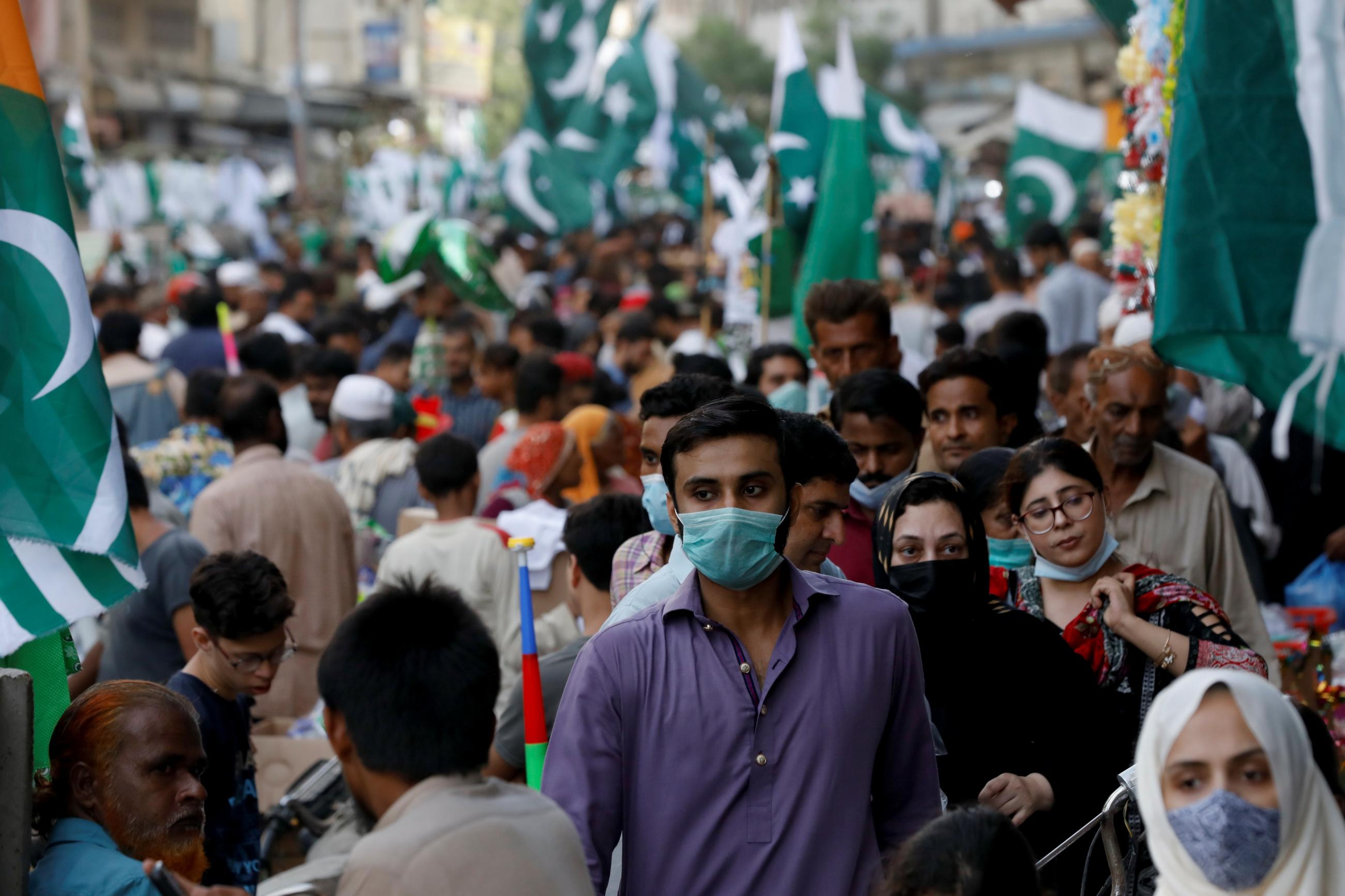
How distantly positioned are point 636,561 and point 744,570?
1.15 meters

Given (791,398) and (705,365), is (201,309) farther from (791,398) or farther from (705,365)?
(791,398)

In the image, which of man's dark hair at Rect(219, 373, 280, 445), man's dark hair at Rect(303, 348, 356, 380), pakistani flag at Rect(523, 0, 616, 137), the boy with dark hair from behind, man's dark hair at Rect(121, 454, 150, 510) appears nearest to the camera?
the boy with dark hair from behind

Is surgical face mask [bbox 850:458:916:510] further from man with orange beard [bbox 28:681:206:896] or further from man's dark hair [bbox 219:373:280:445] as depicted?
man's dark hair [bbox 219:373:280:445]

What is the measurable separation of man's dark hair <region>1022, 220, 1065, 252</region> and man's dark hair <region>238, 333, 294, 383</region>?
20.0ft

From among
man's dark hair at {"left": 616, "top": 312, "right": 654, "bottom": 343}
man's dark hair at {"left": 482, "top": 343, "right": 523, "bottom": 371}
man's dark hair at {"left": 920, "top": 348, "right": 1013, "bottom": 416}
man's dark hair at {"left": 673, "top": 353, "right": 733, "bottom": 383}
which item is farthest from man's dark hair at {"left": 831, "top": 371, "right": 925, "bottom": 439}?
man's dark hair at {"left": 616, "top": 312, "right": 654, "bottom": 343}

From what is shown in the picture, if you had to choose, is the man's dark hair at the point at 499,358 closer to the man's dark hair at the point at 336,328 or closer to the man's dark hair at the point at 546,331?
the man's dark hair at the point at 546,331

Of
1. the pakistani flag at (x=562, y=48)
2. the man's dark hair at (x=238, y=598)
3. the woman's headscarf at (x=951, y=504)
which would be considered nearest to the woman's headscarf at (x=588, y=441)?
the man's dark hair at (x=238, y=598)

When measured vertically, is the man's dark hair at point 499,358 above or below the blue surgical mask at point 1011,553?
below

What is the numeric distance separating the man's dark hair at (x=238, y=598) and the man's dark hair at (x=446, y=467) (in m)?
1.73

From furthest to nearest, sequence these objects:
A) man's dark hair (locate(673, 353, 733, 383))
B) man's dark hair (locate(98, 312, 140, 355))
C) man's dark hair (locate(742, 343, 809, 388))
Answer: man's dark hair (locate(98, 312, 140, 355)), man's dark hair (locate(742, 343, 809, 388)), man's dark hair (locate(673, 353, 733, 383))

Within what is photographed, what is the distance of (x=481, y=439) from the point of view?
8.65 meters

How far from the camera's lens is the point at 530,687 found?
3162 millimetres

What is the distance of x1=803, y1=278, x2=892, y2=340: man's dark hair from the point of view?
18.0 feet

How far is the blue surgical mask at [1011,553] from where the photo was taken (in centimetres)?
425
